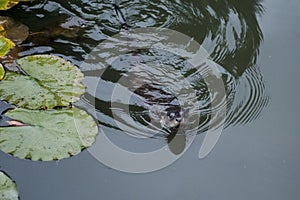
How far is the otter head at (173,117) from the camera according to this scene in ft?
4.39

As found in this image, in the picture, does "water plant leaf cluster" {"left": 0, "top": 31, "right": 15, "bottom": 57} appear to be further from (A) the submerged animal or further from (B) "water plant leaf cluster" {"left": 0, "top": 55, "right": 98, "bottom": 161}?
(A) the submerged animal

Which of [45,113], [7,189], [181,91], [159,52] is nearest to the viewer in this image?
[7,189]

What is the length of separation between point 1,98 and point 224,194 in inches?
28.2

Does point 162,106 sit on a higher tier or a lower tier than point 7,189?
higher

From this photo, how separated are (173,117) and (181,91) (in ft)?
0.37

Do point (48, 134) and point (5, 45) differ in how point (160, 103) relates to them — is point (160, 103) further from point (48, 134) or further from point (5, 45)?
point (5, 45)

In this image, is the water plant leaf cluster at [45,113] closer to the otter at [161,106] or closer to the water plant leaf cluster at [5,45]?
the water plant leaf cluster at [5,45]

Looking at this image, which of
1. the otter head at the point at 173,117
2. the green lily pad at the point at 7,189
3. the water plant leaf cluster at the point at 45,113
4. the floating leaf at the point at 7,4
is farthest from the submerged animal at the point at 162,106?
the floating leaf at the point at 7,4

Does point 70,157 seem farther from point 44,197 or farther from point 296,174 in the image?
point 296,174

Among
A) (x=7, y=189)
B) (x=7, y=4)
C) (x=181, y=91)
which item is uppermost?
(x=181, y=91)

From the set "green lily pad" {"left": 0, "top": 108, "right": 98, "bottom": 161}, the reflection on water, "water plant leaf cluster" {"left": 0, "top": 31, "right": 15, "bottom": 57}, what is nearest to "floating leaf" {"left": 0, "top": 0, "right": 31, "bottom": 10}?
the reflection on water

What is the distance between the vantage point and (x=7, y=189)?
3.75 feet

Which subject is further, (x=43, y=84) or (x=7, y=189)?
(x=43, y=84)

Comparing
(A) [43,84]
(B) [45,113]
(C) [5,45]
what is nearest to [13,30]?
(C) [5,45]
